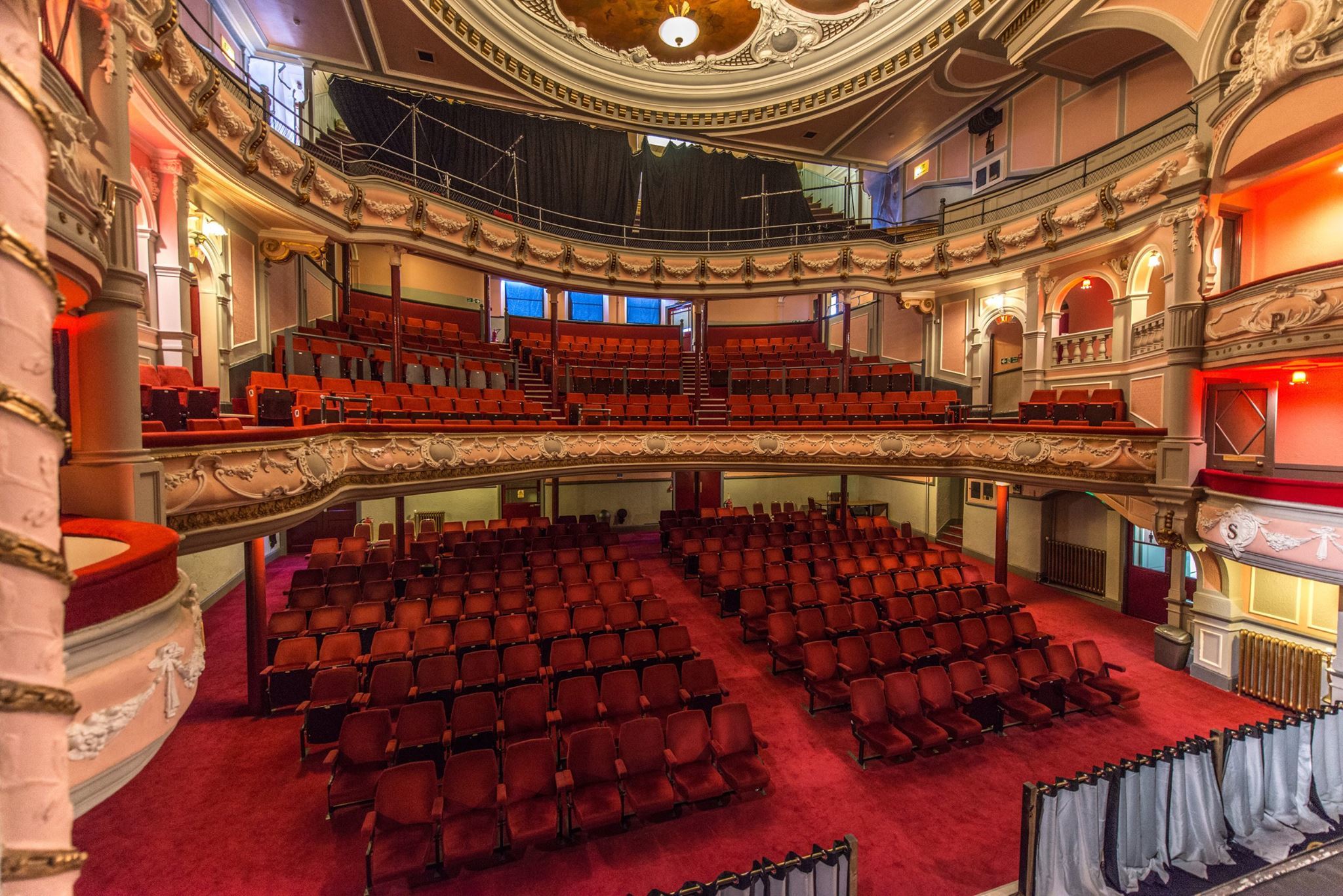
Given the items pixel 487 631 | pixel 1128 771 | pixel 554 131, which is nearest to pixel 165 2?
pixel 487 631

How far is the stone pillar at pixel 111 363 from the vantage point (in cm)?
348

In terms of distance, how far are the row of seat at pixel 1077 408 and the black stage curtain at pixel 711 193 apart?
355 inches

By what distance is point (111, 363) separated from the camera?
356 cm

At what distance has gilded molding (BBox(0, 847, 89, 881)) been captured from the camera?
2.38 ft

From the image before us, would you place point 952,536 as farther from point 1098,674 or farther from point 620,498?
point 620,498

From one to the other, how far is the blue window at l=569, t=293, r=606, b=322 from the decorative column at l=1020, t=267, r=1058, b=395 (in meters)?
11.2

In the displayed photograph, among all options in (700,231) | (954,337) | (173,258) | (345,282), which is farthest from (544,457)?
(954,337)

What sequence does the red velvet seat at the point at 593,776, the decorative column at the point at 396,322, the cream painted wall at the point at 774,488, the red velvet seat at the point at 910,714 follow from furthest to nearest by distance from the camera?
the cream painted wall at the point at 774,488, the decorative column at the point at 396,322, the red velvet seat at the point at 910,714, the red velvet seat at the point at 593,776

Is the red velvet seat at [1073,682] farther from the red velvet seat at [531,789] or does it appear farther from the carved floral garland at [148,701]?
the carved floral garland at [148,701]

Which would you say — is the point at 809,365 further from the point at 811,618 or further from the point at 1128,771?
the point at 1128,771

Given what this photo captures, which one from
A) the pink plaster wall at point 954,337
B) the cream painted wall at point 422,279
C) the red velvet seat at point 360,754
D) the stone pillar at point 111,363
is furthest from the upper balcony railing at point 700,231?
the red velvet seat at point 360,754

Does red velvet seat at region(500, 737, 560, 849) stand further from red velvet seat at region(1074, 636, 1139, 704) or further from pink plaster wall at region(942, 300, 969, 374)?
pink plaster wall at region(942, 300, 969, 374)

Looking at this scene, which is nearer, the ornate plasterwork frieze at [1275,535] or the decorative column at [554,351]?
the ornate plasterwork frieze at [1275,535]

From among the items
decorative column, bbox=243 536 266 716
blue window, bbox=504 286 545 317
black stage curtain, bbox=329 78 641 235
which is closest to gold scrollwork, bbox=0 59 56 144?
decorative column, bbox=243 536 266 716
